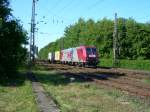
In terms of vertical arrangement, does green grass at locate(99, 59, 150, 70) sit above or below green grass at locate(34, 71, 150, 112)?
above

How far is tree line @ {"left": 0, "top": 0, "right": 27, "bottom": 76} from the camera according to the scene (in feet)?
97.2

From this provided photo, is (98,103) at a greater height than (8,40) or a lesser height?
lesser

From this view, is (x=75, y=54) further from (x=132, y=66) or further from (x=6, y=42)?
(x=6, y=42)

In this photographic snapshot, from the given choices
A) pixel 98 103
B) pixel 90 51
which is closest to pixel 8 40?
pixel 98 103

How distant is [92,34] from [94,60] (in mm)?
53380

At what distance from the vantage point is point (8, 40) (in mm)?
Result: 30109

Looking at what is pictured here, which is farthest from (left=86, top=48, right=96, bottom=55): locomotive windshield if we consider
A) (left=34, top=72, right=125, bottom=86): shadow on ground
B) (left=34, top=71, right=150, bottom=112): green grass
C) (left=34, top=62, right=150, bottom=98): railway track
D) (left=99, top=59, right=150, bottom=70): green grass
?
(left=34, top=71, right=150, bottom=112): green grass

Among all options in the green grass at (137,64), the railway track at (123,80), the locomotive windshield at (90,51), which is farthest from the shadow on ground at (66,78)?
the green grass at (137,64)

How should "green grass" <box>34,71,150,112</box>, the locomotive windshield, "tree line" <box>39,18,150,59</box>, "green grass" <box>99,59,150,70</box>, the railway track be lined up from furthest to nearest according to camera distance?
"tree line" <box>39,18,150,59</box> < "green grass" <box>99,59,150,70</box> < the locomotive windshield < the railway track < "green grass" <box>34,71,150,112</box>

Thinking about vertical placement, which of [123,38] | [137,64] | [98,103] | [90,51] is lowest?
[98,103]

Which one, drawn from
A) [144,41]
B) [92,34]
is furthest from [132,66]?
[92,34]

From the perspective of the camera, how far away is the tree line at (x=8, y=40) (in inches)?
1167

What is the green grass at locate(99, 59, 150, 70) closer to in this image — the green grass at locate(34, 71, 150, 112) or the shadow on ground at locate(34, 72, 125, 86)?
the shadow on ground at locate(34, 72, 125, 86)

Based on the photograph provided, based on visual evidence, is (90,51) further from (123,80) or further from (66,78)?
(123,80)
